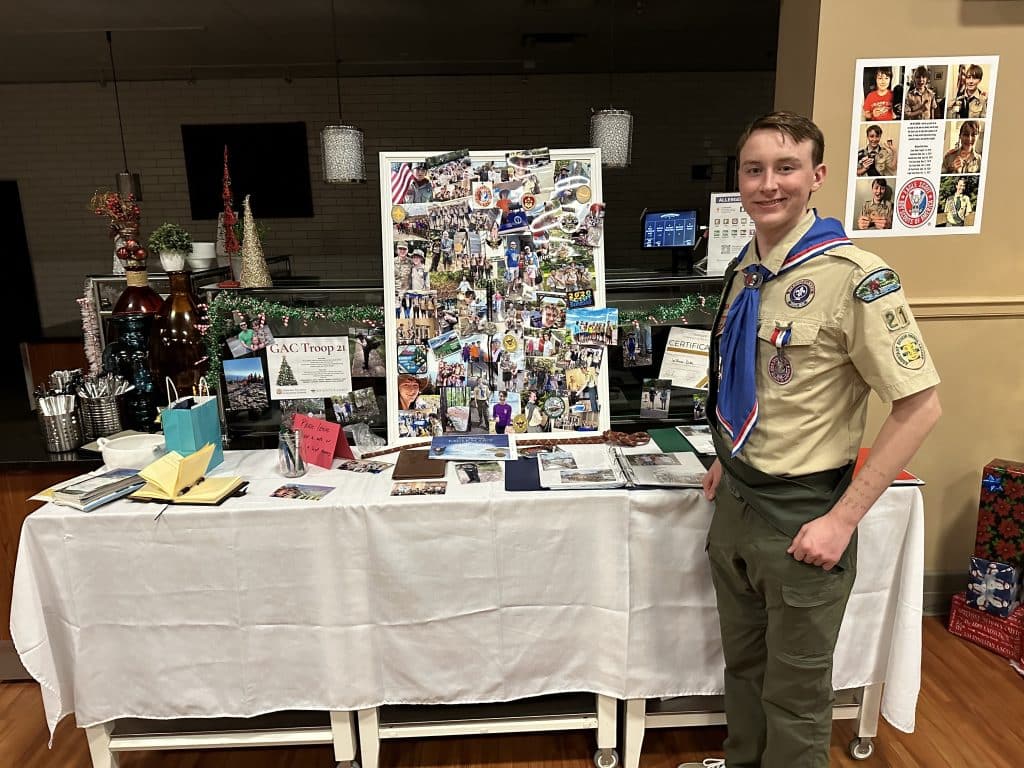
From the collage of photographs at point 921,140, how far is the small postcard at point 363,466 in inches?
70.6

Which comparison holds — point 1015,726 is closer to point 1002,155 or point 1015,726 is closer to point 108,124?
point 1002,155

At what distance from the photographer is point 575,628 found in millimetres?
1736

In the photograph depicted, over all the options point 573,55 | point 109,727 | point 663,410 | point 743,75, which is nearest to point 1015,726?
point 663,410

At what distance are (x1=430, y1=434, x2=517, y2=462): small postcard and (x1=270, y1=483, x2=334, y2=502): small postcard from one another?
12.7 inches

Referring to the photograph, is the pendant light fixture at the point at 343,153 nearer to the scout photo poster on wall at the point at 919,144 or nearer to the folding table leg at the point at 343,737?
the scout photo poster on wall at the point at 919,144

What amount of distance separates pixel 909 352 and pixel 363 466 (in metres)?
1.36

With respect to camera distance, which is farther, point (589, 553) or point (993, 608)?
point (993, 608)

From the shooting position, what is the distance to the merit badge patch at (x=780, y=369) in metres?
1.32

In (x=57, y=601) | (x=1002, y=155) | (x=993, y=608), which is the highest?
(x=1002, y=155)

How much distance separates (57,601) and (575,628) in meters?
1.34

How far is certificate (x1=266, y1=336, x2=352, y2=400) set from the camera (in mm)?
2025

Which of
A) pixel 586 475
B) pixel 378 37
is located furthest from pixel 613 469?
pixel 378 37

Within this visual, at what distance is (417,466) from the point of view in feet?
6.02

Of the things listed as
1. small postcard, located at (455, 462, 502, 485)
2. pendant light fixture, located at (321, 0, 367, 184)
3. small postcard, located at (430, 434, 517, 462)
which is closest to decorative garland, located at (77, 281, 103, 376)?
small postcard, located at (430, 434, 517, 462)
